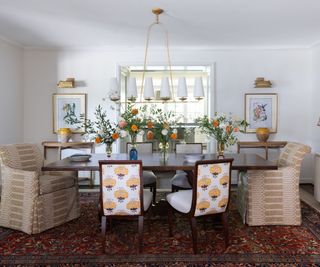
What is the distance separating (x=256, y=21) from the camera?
4051 millimetres

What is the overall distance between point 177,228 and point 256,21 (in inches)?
112

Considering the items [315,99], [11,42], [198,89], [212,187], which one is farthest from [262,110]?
[11,42]

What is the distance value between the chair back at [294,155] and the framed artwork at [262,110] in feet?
5.95

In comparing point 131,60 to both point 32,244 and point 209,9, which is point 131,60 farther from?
point 32,244

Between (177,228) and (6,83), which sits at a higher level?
(6,83)

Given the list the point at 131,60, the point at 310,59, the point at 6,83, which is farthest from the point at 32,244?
the point at 310,59

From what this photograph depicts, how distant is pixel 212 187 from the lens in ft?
9.16

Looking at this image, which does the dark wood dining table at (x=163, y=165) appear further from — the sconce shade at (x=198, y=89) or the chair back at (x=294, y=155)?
the sconce shade at (x=198, y=89)

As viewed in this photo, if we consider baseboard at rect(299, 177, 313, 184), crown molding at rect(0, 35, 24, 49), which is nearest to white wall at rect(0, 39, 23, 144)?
crown molding at rect(0, 35, 24, 49)

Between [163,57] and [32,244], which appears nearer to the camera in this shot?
[32,244]

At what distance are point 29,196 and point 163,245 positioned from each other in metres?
1.52

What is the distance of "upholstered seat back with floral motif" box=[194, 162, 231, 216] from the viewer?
8.99ft

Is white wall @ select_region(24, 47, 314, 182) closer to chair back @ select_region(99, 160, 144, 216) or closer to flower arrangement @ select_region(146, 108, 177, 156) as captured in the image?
flower arrangement @ select_region(146, 108, 177, 156)

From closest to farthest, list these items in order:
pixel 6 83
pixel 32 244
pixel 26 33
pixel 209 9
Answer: pixel 32 244
pixel 209 9
pixel 26 33
pixel 6 83
